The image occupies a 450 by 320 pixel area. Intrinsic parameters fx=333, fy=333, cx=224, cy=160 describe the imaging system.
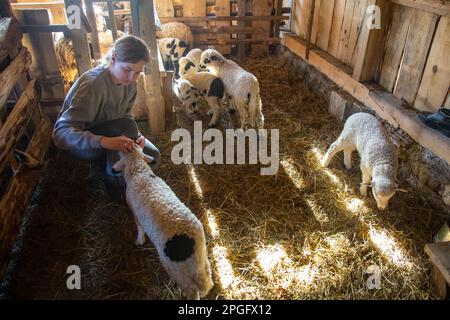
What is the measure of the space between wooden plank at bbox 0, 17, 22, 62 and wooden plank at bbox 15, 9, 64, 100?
31 centimetres

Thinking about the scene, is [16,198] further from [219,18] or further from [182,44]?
[219,18]

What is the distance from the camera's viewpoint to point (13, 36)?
11.6ft

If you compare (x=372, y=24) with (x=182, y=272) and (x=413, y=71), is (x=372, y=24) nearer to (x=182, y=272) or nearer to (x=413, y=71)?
(x=413, y=71)

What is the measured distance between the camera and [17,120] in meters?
3.38

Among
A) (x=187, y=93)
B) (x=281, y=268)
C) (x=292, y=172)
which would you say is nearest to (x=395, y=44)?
(x=292, y=172)

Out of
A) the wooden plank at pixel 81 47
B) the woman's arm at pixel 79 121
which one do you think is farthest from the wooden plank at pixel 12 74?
the woman's arm at pixel 79 121

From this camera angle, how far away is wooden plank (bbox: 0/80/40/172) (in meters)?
2.97

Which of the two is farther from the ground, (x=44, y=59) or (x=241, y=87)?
(x=44, y=59)

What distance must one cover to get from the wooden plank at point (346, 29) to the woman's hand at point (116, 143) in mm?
4165

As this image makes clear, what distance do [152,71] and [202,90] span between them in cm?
105

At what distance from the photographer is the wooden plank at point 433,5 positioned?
3.44 meters

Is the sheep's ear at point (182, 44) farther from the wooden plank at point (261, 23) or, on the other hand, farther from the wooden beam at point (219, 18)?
the wooden plank at point (261, 23)

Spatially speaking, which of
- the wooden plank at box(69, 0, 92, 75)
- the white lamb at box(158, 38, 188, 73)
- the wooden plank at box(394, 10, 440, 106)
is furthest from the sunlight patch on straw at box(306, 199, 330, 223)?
the white lamb at box(158, 38, 188, 73)

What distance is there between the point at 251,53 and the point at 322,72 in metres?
2.53
